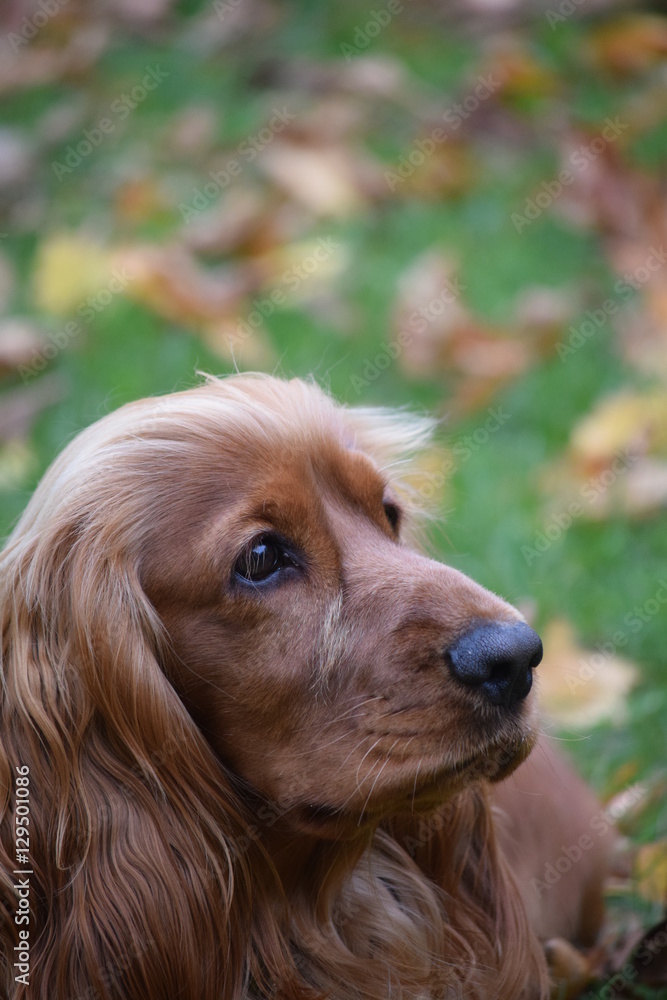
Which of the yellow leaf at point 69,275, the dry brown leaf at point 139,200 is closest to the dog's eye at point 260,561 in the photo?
the yellow leaf at point 69,275

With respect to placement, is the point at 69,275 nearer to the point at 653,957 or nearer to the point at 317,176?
the point at 317,176

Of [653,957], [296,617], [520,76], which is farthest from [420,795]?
[520,76]

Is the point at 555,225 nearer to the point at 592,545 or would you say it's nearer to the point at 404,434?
the point at 592,545

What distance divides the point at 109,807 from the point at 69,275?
4451 mm

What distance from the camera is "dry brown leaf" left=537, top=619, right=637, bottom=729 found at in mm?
3943

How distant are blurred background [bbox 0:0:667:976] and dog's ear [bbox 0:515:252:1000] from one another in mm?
1497

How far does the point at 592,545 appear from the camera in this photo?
4770mm

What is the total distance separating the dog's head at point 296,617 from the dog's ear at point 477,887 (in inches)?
18.2

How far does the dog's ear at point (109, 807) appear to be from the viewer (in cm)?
240

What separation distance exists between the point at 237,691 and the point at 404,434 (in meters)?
1.12

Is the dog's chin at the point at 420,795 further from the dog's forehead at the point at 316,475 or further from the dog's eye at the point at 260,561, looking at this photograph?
the dog's forehead at the point at 316,475

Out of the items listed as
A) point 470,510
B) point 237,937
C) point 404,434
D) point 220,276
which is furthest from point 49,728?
point 220,276

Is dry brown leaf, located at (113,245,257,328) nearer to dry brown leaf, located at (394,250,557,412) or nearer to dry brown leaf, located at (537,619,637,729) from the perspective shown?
dry brown leaf, located at (394,250,557,412)

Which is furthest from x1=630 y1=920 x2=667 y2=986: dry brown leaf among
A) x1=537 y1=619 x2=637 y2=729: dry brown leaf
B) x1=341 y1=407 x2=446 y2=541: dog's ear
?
x1=341 y1=407 x2=446 y2=541: dog's ear
